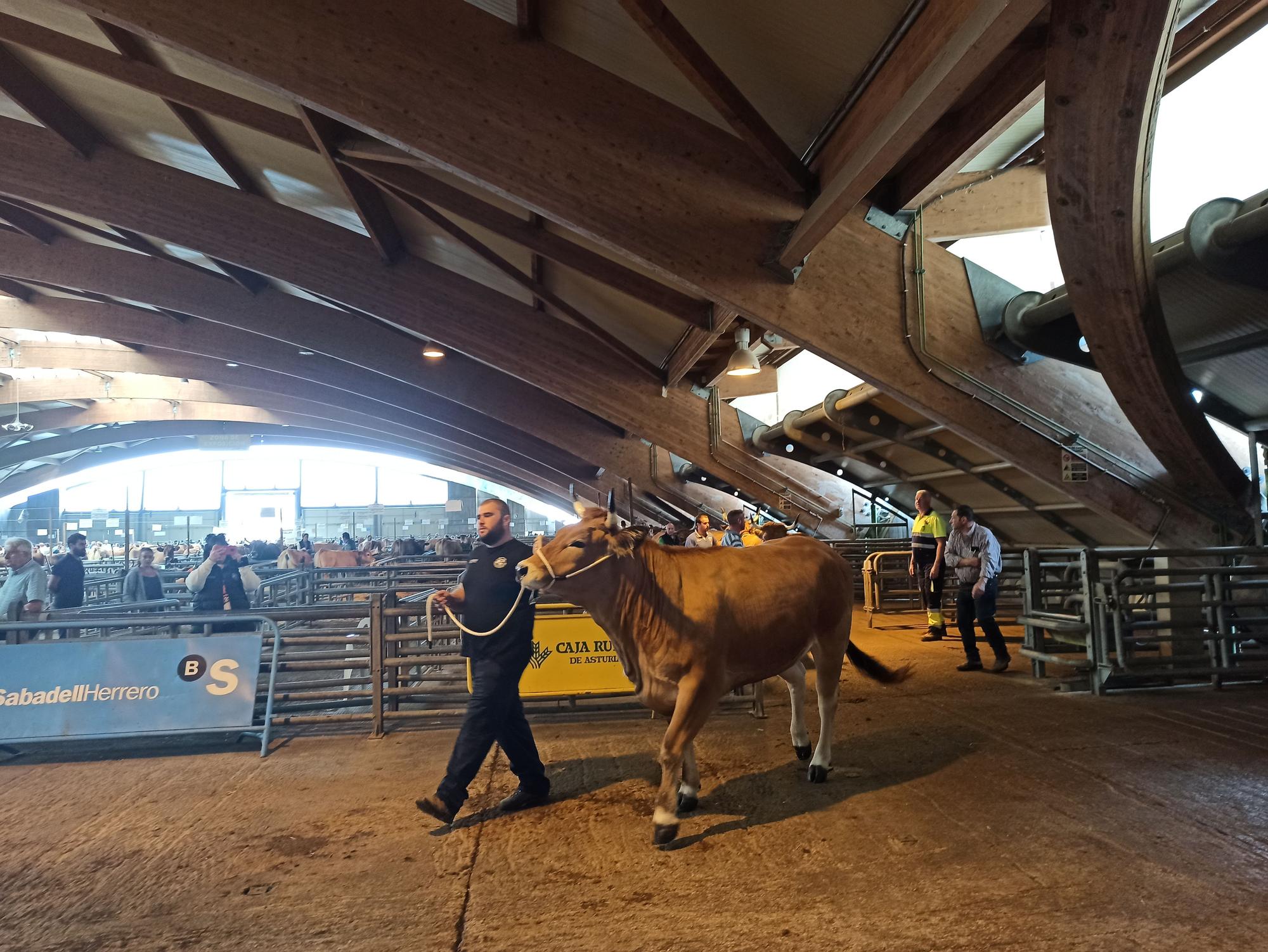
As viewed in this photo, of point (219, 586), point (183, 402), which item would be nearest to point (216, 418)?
point (183, 402)

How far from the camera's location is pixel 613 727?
7.34 m

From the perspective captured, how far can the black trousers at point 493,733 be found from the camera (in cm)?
502

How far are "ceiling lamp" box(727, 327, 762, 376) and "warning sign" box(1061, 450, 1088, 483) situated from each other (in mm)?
4123

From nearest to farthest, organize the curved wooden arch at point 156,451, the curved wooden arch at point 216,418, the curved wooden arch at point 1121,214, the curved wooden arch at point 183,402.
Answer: the curved wooden arch at point 1121,214 < the curved wooden arch at point 183,402 < the curved wooden arch at point 216,418 < the curved wooden arch at point 156,451

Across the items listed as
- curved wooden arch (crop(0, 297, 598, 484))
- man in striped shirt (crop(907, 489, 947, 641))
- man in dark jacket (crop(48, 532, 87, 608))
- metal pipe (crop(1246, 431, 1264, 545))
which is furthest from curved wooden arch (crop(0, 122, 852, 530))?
metal pipe (crop(1246, 431, 1264, 545))

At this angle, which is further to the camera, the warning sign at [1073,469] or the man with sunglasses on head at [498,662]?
the warning sign at [1073,469]

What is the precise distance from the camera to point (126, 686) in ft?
22.2

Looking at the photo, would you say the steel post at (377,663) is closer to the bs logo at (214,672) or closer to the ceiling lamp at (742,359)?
the bs logo at (214,672)

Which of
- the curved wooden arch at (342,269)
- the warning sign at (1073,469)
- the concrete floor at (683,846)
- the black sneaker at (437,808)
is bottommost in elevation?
the concrete floor at (683,846)

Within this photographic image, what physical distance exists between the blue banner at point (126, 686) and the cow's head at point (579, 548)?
3344 millimetres

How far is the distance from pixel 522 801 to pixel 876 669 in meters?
2.92

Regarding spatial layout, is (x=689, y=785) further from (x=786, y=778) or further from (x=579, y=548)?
(x=579, y=548)

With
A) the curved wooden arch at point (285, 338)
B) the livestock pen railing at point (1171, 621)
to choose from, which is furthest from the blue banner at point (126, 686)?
the curved wooden arch at point (285, 338)

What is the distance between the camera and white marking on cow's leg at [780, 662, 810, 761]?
241 inches
